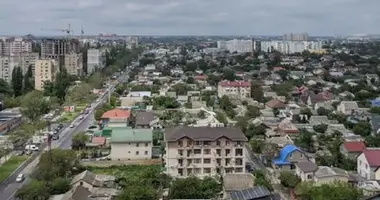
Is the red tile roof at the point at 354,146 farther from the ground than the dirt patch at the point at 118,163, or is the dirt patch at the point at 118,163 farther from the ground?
the red tile roof at the point at 354,146

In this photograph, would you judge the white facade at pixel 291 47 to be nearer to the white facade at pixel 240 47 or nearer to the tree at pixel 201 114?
the white facade at pixel 240 47

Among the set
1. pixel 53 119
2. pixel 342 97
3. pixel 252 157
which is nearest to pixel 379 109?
pixel 342 97

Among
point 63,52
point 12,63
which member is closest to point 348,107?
point 12,63

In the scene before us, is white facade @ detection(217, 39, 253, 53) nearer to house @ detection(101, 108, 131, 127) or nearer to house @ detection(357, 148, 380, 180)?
A: house @ detection(101, 108, 131, 127)

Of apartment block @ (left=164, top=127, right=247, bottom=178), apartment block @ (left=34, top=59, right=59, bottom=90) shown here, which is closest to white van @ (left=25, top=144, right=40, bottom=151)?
apartment block @ (left=164, top=127, right=247, bottom=178)

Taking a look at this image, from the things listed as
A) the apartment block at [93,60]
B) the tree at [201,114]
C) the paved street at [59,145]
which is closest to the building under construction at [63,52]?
the apartment block at [93,60]
